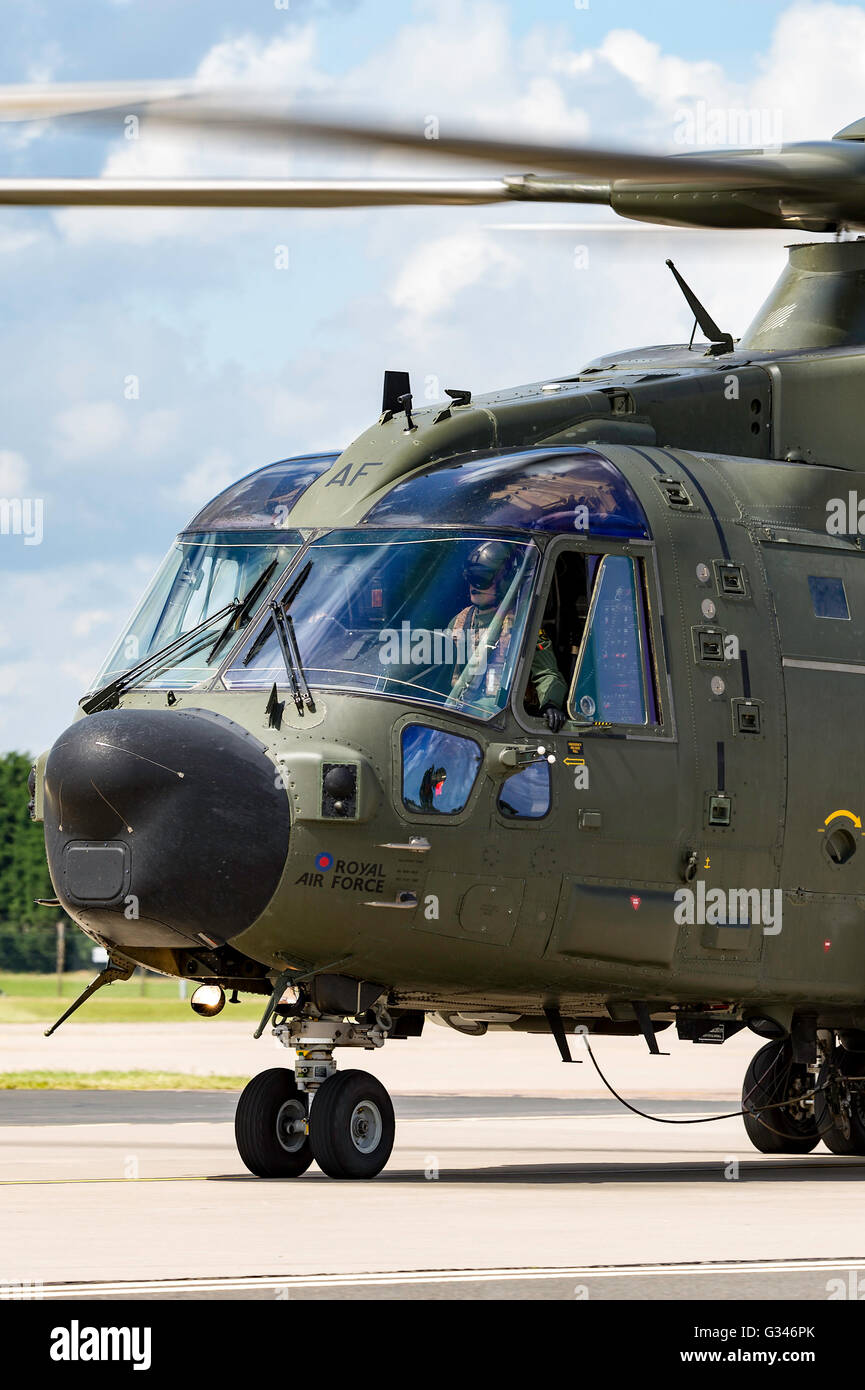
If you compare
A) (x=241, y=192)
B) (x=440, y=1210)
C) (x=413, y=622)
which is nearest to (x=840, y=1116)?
(x=413, y=622)

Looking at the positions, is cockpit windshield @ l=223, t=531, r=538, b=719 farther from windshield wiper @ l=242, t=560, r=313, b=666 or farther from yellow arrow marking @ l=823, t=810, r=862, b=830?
yellow arrow marking @ l=823, t=810, r=862, b=830

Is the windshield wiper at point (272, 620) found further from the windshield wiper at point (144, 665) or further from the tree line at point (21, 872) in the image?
the tree line at point (21, 872)

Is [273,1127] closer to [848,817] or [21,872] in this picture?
[848,817]

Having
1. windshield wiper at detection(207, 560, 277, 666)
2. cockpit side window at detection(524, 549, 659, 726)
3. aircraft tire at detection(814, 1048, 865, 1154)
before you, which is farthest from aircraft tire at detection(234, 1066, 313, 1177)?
aircraft tire at detection(814, 1048, 865, 1154)

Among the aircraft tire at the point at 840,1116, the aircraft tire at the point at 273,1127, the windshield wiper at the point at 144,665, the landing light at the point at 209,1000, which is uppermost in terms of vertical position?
the windshield wiper at the point at 144,665

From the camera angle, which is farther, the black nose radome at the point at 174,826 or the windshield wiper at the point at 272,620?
the windshield wiper at the point at 272,620

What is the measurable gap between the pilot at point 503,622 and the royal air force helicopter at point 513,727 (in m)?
0.02

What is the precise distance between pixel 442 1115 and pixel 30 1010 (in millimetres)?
33500

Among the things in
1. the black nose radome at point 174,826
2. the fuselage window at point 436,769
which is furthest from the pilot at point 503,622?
the black nose radome at point 174,826

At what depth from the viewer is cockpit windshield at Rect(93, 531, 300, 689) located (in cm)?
1595

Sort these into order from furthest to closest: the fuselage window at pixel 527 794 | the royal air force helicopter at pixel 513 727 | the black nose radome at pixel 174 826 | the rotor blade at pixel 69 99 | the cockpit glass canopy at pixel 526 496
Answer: the cockpit glass canopy at pixel 526 496, the fuselage window at pixel 527 794, the royal air force helicopter at pixel 513 727, the black nose radome at pixel 174 826, the rotor blade at pixel 69 99

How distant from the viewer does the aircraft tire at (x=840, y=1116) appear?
61.1 feet

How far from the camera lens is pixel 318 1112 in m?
15.3

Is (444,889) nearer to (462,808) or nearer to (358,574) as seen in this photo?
(462,808)
